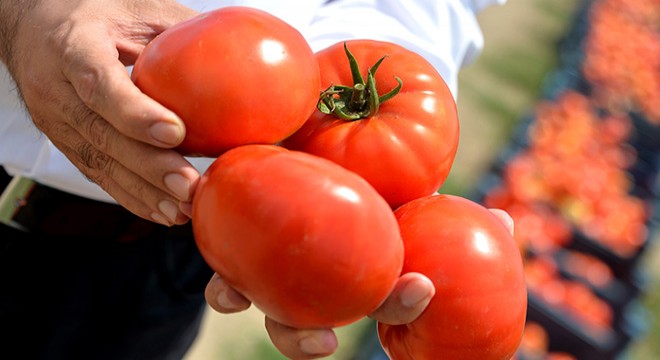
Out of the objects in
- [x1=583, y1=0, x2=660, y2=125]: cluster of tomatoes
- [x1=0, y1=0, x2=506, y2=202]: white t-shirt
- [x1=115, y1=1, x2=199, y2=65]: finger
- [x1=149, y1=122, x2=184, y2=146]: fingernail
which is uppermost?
[x1=149, y1=122, x2=184, y2=146]: fingernail

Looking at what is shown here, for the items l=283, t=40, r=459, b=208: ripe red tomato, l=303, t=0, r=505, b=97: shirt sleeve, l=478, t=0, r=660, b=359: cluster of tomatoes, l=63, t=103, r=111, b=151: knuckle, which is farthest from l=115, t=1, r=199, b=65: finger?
l=478, t=0, r=660, b=359: cluster of tomatoes

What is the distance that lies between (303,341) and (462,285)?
0.78 ft

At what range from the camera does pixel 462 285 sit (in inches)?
38.3

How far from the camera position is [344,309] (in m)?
0.88

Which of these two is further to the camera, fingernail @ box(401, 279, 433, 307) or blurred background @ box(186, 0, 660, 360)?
blurred background @ box(186, 0, 660, 360)

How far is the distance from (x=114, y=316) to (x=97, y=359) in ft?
0.54

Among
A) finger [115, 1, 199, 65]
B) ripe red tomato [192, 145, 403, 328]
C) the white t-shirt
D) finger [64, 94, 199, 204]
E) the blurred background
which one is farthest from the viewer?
the blurred background

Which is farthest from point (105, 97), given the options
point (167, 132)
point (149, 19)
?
point (149, 19)

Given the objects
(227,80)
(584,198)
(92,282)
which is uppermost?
(227,80)

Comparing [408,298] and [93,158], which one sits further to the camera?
[93,158]

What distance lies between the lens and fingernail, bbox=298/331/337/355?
0.93 metres

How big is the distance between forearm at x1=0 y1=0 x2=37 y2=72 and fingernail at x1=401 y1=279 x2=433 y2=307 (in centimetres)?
83

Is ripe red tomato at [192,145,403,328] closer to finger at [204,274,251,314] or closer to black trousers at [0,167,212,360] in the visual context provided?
finger at [204,274,251,314]

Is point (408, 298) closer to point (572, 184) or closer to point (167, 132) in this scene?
point (167, 132)
